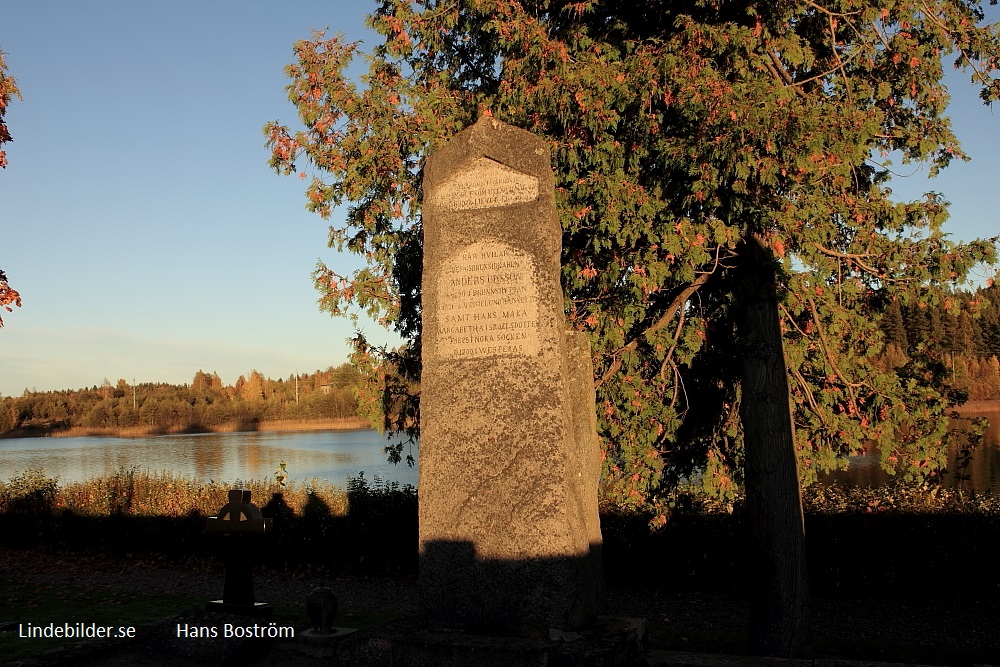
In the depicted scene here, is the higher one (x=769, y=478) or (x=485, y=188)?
(x=485, y=188)

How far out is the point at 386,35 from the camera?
11117 millimetres

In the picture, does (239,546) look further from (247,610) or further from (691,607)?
(691,607)

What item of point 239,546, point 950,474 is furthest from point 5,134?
point 950,474

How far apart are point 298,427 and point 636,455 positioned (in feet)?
265

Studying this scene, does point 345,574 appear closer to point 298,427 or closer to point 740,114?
point 740,114

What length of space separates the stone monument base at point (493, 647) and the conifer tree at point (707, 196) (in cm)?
414

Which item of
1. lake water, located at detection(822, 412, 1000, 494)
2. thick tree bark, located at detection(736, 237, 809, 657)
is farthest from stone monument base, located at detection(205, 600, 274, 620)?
lake water, located at detection(822, 412, 1000, 494)

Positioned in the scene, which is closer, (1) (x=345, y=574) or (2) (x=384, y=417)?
(2) (x=384, y=417)

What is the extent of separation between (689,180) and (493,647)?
225 inches

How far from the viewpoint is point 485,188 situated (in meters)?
5.98

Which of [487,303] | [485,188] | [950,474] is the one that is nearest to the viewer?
[487,303]

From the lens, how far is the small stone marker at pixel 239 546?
7453 millimetres

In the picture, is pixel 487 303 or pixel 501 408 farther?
pixel 487 303

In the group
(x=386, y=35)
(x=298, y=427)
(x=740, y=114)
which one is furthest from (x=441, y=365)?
(x=298, y=427)
